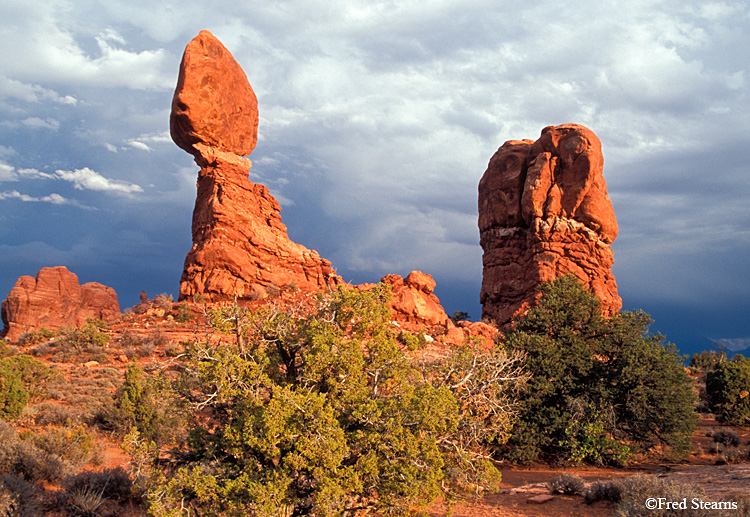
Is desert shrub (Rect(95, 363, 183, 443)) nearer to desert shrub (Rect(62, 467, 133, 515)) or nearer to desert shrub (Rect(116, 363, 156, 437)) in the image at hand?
desert shrub (Rect(116, 363, 156, 437))

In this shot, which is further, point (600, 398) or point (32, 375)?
point (32, 375)

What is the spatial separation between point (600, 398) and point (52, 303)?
122 feet

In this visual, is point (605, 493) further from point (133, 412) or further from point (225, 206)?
point (225, 206)

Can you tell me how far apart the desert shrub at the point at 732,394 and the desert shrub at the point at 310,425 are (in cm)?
2044

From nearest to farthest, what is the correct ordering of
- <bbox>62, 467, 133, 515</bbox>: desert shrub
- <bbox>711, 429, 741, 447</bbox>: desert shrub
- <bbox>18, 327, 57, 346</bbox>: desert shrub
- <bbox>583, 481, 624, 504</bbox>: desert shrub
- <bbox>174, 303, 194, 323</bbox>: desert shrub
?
1. <bbox>62, 467, 133, 515</bbox>: desert shrub
2. <bbox>583, 481, 624, 504</bbox>: desert shrub
3. <bbox>711, 429, 741, 447</bbox>: desert shrub
4. <bbox>174, 303, 194, 323</bbox>: desert shrub
5. <bbox>18, 327, 57, 346</bbox>: desert shrub

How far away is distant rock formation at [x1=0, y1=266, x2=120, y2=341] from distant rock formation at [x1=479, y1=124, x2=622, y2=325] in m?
30.0

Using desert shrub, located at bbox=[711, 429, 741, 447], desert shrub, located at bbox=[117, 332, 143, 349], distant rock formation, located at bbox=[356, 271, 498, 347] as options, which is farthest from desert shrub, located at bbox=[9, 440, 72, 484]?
desert shrub, located at bbox=[711, 429, 741, 447]

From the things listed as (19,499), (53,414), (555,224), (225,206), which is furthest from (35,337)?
(555,224)

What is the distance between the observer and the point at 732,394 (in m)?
21.6

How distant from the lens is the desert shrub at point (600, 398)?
13727 mm

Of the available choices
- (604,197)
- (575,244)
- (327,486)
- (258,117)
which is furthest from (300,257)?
(327,486)

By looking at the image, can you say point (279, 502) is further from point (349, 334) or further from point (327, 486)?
point (349, 334)

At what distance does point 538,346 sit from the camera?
48.9ft

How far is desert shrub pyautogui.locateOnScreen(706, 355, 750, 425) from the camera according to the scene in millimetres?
21344
